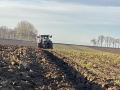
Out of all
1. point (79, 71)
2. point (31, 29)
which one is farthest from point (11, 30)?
point (79, 71)

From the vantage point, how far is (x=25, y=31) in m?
70.1

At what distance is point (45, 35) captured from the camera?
25.3m

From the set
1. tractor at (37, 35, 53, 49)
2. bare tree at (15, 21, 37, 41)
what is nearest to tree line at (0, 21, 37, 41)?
bare tree at (15, 21, 37, 41)


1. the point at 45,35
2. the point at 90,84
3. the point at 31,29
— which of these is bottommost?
the point at 90,84

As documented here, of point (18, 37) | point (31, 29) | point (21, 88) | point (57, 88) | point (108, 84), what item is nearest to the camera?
point (21, 88)

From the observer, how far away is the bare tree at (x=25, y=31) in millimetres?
65369

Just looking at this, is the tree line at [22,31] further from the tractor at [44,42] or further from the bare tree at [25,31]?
the tractor at [44,42]

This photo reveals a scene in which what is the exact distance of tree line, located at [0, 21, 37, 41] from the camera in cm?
6675

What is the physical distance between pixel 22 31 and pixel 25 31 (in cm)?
116

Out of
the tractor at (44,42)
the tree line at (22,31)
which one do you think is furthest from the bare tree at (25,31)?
the tractor at (44,42)

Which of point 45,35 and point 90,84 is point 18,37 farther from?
point 90,84

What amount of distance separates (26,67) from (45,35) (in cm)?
1725

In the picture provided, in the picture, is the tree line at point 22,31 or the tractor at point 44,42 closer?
the tractor at point 44,42

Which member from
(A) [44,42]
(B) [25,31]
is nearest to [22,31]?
(B) [25,31]
